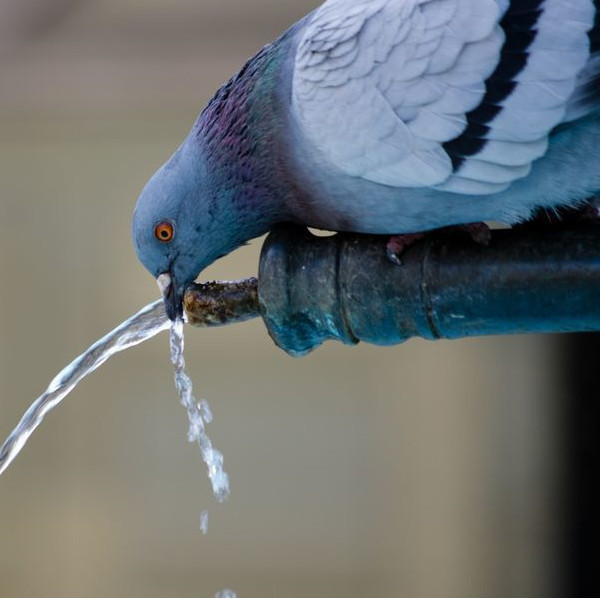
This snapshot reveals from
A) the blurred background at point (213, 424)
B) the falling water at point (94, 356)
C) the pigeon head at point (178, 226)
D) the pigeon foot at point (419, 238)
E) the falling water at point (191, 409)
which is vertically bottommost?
the blurred background at point (213, 424)

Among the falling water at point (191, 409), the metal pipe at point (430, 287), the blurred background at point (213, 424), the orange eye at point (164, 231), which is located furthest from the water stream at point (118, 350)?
the blurred background at point (213, 424)

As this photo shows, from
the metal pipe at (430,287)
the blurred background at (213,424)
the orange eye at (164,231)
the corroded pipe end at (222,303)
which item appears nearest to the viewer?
the metal pipe at (430,287)

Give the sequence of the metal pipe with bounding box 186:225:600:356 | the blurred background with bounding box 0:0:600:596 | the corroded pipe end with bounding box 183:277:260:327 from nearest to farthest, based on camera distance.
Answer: the metal pipe with bounding box 186:225:600:356
the corroded pipe end with bounding box 183:277:260:327
the blurred background with bounding box 0:0:600:596

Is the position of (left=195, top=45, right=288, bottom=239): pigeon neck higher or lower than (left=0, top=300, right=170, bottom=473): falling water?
higher

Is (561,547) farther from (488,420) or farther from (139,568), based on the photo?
(139,568)

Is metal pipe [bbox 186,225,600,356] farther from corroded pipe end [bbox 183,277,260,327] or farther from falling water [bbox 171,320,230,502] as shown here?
falling water [bbox 171,320,230,502]

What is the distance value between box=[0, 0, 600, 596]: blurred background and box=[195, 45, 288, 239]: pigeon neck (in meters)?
2.34

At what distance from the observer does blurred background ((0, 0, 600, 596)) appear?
384cm

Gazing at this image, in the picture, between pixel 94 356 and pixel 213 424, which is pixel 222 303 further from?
pixel 213 424

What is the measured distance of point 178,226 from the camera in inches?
58.5

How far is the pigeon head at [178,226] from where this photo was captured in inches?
58.1

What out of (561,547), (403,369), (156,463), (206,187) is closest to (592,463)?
(561,547)

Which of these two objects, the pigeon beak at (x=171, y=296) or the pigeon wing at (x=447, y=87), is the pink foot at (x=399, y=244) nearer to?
the pigeon wing at (x=447, y=87)

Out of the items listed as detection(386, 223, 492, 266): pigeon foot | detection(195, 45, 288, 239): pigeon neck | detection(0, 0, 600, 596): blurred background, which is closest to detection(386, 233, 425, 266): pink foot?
detection(386, 223, 492, 266): pigeon foot
